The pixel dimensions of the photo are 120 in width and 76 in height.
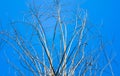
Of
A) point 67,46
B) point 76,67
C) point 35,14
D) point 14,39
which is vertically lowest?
point 76,67

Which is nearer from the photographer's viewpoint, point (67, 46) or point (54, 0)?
point (67, 46)

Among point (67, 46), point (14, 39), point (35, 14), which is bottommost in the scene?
point (67, 46)

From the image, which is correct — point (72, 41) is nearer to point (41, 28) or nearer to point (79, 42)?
point (79, 42)

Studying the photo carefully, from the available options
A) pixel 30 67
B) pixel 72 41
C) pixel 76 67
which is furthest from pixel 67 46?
pixel 30 67

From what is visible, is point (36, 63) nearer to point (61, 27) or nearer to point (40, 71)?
point (40, 71)

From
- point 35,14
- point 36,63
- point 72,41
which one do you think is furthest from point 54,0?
point 36,63

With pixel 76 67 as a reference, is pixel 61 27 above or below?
above

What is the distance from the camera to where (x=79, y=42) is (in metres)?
1.91

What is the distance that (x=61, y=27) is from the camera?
194 centimetres

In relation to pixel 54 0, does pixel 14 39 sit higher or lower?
lower

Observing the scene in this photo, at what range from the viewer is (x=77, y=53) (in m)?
1.92

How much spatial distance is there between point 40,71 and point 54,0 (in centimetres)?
57

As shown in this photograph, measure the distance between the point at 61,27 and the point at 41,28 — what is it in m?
0.16

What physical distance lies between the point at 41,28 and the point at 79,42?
1.02 ft
